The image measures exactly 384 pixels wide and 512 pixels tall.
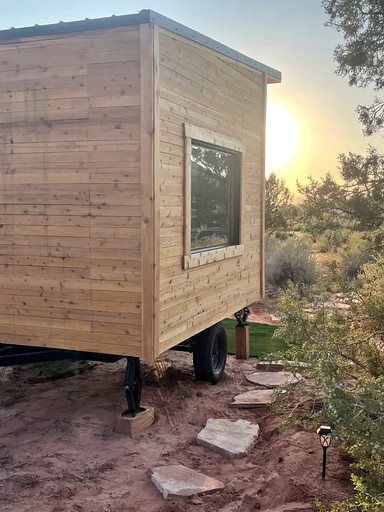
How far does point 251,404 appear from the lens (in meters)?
5.22

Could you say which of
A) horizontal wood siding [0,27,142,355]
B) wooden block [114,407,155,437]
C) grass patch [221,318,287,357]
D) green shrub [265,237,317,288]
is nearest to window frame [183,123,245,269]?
horizontal wood siding [0,27,142,355]

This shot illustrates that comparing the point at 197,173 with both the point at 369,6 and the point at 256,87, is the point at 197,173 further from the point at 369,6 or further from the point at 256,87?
the point at 369,6

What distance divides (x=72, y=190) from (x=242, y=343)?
3.72 m

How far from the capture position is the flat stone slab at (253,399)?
5.21 metres

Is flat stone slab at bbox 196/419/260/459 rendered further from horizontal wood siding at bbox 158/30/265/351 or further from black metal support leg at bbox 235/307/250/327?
black metal support leg at bbox 235/307/250/327

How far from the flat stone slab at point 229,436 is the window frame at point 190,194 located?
4.81 feet

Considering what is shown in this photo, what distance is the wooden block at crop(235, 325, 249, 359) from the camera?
720 cm

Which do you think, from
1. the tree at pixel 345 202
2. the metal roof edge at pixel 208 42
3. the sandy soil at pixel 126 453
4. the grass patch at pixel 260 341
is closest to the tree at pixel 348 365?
the sandy soil at pixel 126 453

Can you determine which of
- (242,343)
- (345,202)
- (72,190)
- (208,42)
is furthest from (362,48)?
(72,190)

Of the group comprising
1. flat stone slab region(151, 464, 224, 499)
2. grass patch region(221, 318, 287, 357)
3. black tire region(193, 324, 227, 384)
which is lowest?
grass patch region(221, 318, 287, 357)

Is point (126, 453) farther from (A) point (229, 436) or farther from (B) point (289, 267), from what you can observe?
(B) point (289, 267)

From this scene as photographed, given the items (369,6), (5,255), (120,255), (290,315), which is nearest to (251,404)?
(290,315)

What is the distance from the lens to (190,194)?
16.3 feet

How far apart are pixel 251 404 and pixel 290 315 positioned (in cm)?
170
